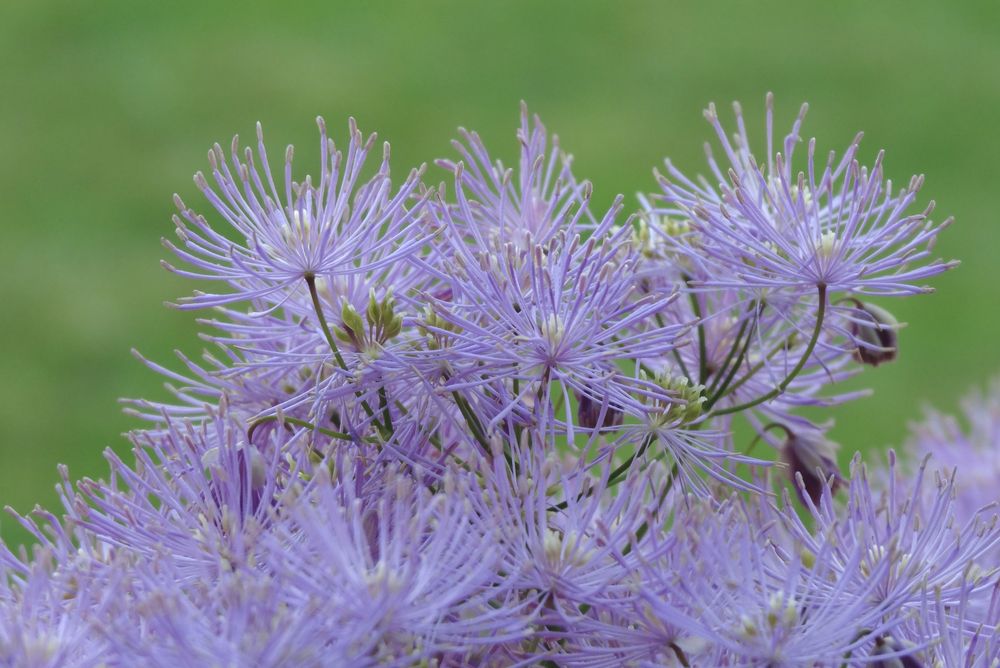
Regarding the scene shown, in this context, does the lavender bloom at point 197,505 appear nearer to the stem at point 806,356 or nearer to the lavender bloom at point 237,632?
the lavender bloom at point 237,632

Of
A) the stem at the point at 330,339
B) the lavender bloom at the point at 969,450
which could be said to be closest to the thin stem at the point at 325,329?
the stem at the point at 330,339

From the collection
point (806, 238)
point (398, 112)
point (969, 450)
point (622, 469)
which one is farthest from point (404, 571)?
point (398, 112)

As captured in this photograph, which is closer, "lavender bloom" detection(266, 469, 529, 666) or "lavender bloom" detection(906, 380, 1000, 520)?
"lavender bloom" detection(266, 469, 529, 666)

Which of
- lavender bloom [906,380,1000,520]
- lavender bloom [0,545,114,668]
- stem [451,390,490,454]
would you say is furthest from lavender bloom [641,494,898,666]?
lavender bloom [906,380,1000,520]

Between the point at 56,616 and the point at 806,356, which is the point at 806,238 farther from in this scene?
the point at 56,616

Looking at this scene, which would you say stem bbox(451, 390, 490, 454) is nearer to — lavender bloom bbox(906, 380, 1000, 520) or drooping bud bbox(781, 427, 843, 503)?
drooping bud bbox(781, 427, 843, 503)

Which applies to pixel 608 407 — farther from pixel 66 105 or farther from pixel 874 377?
pixel 66 105

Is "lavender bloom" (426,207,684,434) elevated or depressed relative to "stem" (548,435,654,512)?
elevated
